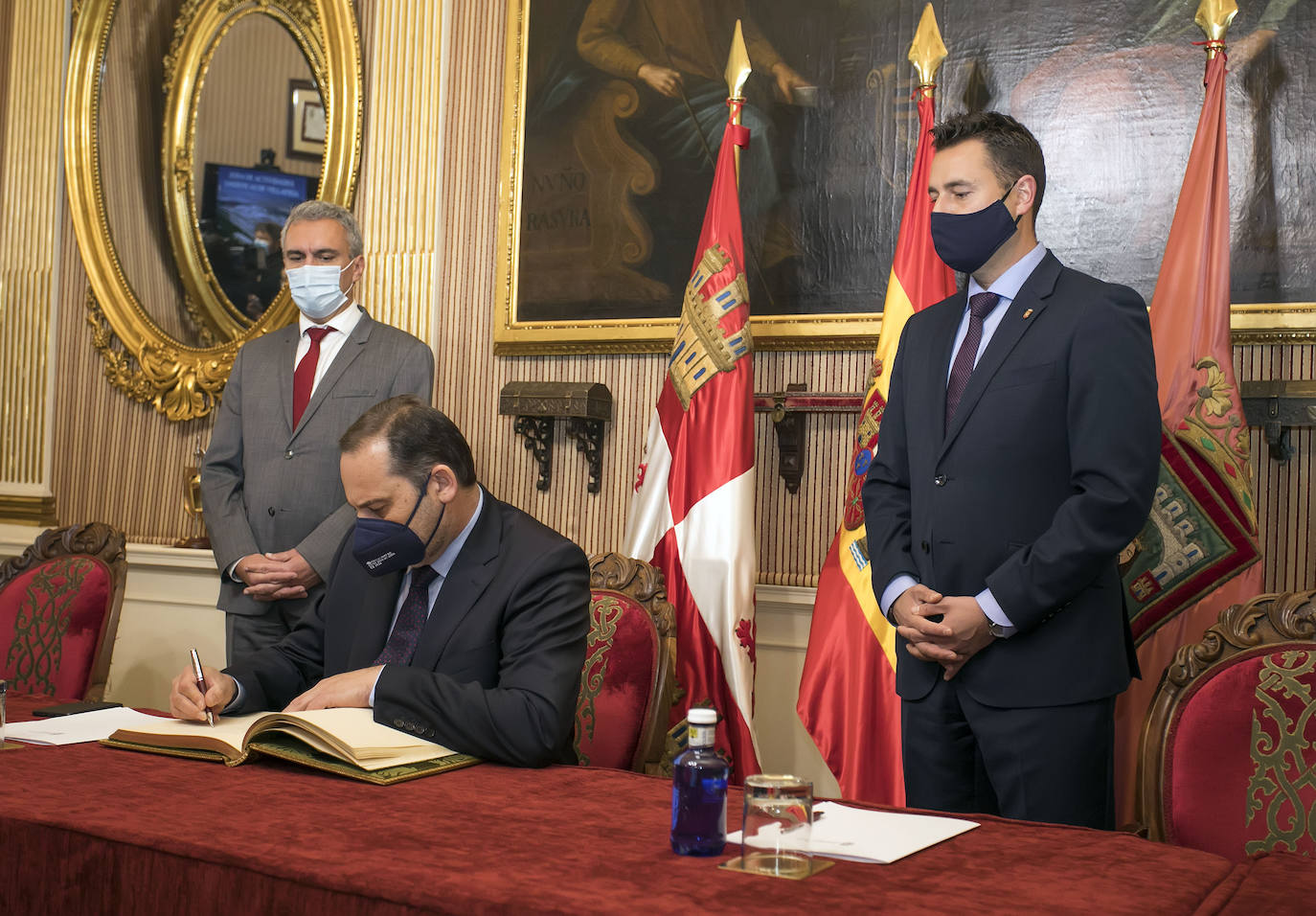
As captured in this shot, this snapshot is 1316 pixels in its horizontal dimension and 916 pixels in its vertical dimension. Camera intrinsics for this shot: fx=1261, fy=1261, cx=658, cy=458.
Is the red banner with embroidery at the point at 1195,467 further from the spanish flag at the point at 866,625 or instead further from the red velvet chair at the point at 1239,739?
the red velvet chair at the point at 1239,739

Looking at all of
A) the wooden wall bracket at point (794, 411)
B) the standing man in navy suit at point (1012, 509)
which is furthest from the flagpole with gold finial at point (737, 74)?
the standing man in navy suit at point (1012, 509)

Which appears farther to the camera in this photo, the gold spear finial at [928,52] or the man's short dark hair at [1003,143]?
the gold spear finial at [928,52]

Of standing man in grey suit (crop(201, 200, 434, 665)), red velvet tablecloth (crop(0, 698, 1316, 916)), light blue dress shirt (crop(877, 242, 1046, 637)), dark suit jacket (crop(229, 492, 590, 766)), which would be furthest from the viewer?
standing man in grey suit (crop(201, 200, 434, 665))

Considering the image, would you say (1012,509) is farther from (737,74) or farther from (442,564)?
(737,74)

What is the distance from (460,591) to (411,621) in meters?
0.17

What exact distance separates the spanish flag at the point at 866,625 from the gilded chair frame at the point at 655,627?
2.72 ft

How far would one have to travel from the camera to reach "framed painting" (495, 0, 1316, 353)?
347 cm

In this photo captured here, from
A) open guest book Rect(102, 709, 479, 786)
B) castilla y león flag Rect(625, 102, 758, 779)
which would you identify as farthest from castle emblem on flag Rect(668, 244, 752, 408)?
open guest book Rect(102, 709, 479, 786)

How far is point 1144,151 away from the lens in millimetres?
3623

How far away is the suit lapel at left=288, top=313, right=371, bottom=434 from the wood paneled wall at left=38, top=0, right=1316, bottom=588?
68cm

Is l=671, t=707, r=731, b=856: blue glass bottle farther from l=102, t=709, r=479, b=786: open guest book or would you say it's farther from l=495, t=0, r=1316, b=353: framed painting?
l=495, t=0, r=1316, b=353: framed painting

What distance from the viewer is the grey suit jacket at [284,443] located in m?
3.91

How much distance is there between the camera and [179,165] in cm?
536

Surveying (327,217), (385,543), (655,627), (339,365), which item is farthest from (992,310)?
(327,217)
